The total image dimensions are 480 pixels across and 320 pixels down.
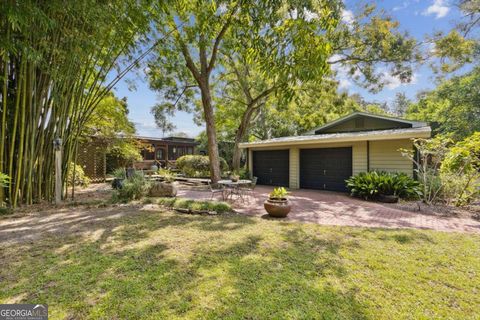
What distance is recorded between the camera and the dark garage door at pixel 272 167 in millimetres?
11406

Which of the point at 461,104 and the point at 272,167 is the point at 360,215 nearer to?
the point at 272,167

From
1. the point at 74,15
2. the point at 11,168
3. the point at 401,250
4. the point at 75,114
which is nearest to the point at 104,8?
the point at 74,15

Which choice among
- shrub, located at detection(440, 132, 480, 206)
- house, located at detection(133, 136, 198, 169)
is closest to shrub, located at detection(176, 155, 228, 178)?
house, located at detection(133, 136, 198, 169)

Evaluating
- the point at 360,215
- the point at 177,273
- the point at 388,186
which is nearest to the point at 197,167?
the point at 388,186

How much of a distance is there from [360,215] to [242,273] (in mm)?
4229

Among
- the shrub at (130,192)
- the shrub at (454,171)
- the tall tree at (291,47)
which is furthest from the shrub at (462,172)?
the shrub at (130,192)

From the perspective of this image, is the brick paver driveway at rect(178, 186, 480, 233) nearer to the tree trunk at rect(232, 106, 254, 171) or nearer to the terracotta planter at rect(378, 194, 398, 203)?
the terracotta planter at rect(378, 194, 398, 203)

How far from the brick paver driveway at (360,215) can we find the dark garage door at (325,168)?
84.5 inches

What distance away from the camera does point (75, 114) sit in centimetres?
647

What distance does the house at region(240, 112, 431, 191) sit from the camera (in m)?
8.24

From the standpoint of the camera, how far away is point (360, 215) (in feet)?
18.8

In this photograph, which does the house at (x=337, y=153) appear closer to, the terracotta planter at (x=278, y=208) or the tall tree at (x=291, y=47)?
the terracotta planter at (x=278, y=208)

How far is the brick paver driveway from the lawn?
2.08ft

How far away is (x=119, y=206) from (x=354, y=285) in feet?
19.7
